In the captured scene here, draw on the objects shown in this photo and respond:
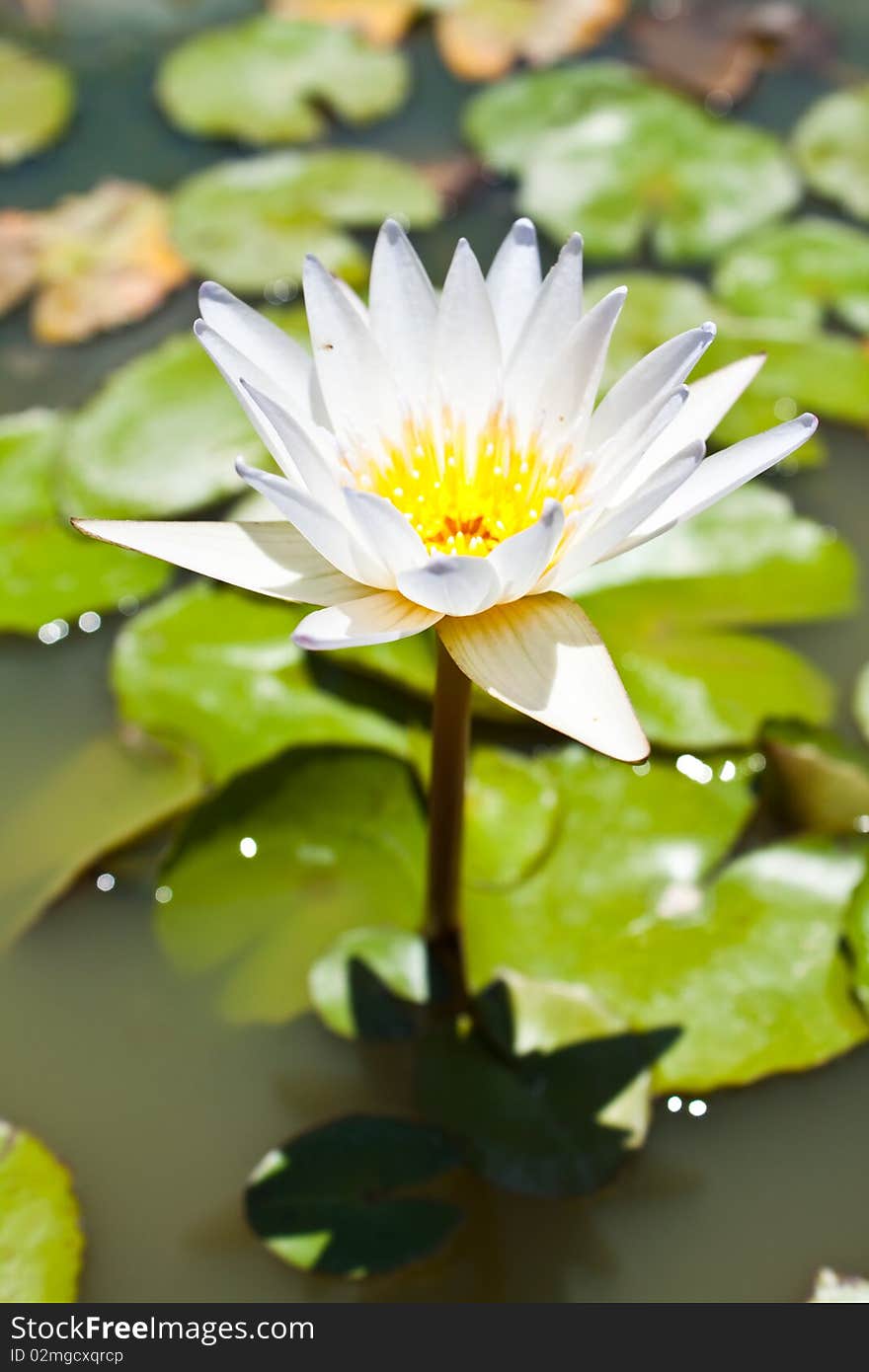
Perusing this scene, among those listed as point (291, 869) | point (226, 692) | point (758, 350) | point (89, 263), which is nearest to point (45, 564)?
point (226, 692)

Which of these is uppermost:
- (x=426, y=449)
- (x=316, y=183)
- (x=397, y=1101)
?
(x=426, y=449)

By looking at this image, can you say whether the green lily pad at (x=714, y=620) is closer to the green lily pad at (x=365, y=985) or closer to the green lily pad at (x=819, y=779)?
the green lily pad at (x=819, y=779)

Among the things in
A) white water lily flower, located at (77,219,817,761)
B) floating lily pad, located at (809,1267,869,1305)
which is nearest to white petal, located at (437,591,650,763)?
white water lily flower, located at (77,219,817,761)

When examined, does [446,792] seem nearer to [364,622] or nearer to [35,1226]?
[364,622]

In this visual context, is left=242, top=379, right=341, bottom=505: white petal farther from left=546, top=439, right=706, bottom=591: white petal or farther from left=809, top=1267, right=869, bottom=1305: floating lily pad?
left=809, top=1267, right=869, bottom=1305: floating lily pad

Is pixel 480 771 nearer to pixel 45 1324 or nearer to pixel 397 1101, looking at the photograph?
pixel 397 1101

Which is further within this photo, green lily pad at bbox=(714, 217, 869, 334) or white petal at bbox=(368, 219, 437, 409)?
green lily pad at bbox=(714, 217, 869, 334)

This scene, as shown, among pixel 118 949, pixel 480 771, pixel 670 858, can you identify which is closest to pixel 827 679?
pixel 670 858
